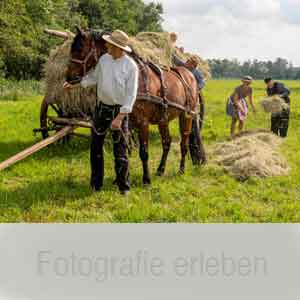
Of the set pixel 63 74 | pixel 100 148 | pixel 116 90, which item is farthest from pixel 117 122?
pixel 63 74

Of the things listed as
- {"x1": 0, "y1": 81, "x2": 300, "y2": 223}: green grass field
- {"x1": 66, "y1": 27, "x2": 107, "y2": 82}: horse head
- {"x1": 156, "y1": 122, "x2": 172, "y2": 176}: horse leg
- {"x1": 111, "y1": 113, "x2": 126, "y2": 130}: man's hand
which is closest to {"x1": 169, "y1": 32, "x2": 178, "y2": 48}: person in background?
{"x1": 156, "y1": 122, "x2": 172, "y2": 176}: horse leg

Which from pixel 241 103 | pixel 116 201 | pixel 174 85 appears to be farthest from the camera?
pixel 241 103

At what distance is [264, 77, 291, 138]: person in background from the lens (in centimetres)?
860

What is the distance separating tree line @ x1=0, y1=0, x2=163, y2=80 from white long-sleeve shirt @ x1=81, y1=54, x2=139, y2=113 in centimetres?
102

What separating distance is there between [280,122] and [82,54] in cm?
536

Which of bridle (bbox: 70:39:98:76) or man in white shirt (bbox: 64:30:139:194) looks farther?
bridle (bbox: 70:39:98:76)

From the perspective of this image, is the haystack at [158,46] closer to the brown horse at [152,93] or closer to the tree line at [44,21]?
the tree line at [44,21]

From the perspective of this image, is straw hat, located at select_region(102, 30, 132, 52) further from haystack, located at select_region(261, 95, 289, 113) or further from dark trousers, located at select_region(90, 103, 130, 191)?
haystack, located at select_region(261, 95, 289, 113)

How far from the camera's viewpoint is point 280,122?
864cm

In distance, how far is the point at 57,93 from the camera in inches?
259
